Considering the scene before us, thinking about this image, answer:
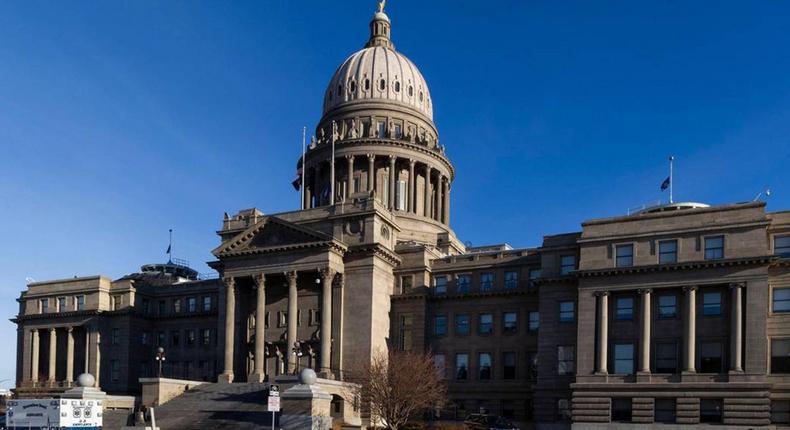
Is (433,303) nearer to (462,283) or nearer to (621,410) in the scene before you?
(462,283)

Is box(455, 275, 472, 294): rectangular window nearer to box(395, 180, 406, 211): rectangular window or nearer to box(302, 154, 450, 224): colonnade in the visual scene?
box(302, 154, 450, 224): colonnade

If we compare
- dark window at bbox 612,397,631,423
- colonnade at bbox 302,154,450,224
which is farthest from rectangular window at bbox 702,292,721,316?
colonnade at bbox 302,154,450,224

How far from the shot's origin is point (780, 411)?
5478 centimetres

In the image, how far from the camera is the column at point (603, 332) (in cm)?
6012

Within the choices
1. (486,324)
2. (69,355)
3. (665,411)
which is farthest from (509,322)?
(69,355)

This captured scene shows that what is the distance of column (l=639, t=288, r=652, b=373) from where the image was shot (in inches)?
2314

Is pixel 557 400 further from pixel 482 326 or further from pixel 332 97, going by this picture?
pixel 332 97

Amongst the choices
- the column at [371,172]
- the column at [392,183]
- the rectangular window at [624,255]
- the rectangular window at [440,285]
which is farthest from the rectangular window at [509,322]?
the column at [371,172]

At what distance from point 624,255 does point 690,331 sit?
24.7ft

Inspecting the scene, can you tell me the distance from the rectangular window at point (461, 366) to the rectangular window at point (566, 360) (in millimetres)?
10394

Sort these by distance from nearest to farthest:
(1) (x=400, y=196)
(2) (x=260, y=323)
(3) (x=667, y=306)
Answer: (3) (x=667, y=306)
(2) (x=260, y=323)
(1) (x=400, y=196)

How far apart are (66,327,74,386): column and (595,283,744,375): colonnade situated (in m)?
60.6

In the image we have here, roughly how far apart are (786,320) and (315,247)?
126 ft

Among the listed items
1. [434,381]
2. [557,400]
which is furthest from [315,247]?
[557,400]
